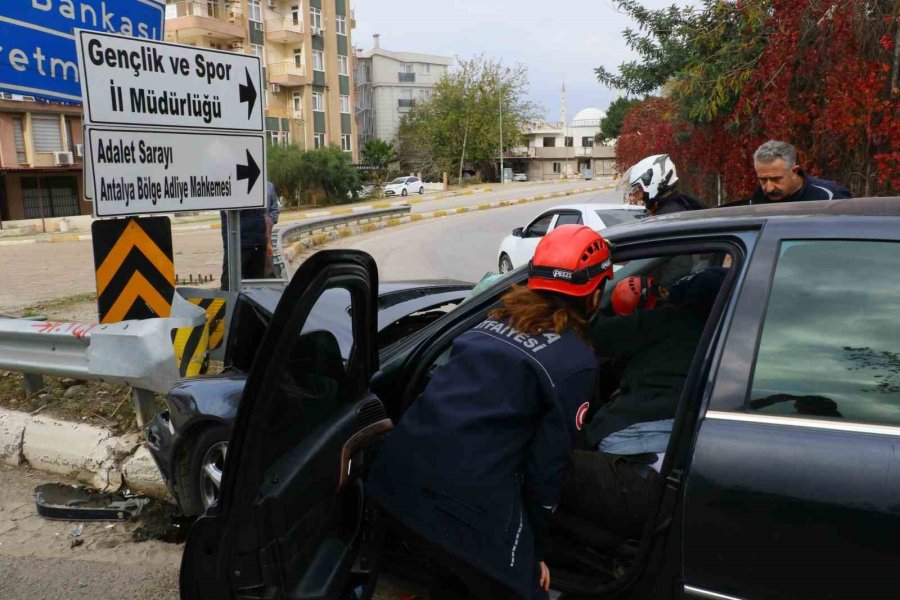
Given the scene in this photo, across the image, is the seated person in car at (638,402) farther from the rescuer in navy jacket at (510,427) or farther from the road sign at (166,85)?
the road sign at (166,85)

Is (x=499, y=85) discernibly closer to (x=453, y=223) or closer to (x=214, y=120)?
(x=453, y=223)

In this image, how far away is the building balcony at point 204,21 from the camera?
4053 centimetres

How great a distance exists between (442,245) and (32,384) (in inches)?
525

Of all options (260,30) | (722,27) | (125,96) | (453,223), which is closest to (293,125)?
(260,30)

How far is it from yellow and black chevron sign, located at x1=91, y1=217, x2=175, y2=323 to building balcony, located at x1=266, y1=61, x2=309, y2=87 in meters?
45.8

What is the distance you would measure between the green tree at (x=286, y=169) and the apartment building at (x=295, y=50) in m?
6.29

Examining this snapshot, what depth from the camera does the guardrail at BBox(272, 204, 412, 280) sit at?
1138 centimetres

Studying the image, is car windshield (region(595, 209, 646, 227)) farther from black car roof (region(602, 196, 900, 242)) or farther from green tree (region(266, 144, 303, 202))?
green tree (region(266, 144, 303, 202))

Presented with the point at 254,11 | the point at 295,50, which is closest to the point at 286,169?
the point at 254,11

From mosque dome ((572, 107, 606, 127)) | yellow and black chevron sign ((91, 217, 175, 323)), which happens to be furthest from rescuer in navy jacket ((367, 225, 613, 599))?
mosque dome ((572, 107, 606, 127))

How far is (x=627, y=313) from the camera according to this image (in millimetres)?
3227

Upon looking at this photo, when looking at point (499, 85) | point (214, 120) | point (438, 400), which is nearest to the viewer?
point (438, 400)

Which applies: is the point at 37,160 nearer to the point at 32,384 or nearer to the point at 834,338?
the point at 32,384

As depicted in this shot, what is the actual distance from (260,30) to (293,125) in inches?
248
